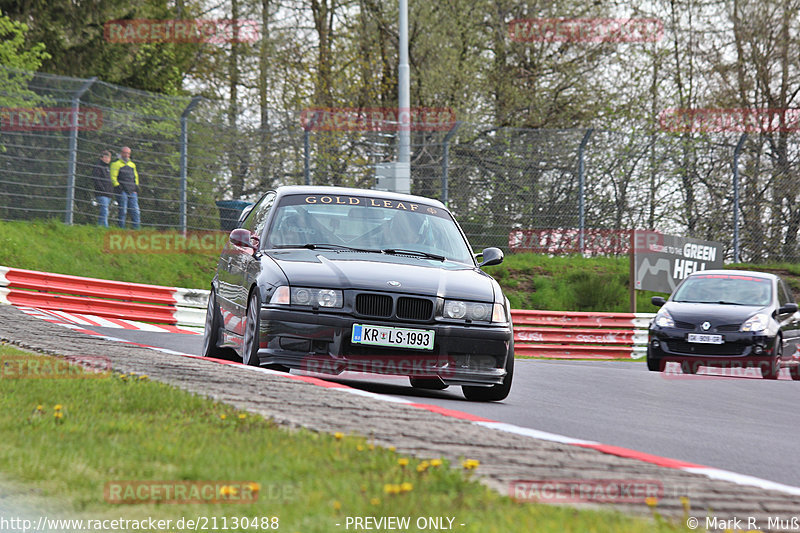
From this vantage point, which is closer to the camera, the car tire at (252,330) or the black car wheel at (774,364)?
the car tire at (252,330)

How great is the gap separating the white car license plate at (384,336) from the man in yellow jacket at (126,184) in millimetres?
14186

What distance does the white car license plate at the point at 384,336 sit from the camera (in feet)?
26.3

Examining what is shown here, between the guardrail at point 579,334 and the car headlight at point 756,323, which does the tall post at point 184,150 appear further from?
the car headlight at point 756,323

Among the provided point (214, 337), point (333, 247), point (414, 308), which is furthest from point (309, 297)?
point (214, 337)

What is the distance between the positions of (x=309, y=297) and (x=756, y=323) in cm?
888

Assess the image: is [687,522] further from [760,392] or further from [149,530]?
[760,392]

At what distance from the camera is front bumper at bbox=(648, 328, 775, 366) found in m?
14.9

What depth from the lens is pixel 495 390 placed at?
871 centimetres

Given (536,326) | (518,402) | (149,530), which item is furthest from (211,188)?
(149,530)

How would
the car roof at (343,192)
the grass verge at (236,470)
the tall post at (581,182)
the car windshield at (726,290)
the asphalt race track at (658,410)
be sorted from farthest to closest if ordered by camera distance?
1. the tall post at (581,182)
2. the car windshield at (726,290)
3. the car roof at (343,192)
4. the asphalt race track at (658,410)
5. the grass verge at (236,470)

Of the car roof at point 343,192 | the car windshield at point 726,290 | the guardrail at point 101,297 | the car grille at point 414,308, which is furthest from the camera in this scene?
the guardrail at point 101,297

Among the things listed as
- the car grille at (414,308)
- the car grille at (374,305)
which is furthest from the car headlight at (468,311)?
the car grille at (374,305)

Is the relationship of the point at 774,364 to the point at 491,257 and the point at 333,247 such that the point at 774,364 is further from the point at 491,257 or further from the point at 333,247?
the point at 333,247

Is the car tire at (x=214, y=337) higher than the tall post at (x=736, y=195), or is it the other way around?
the tall post at (x=736, y=195)
